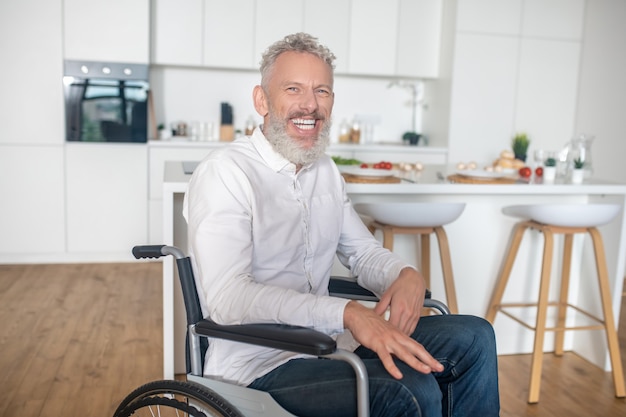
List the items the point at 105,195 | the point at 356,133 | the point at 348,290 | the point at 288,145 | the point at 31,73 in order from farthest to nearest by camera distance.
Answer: the point at 356,133 < the point at 105,195 < the point at 31,73 < the point at 348,290 < the point at 288,145

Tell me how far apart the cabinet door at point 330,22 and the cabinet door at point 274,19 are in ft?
0.22

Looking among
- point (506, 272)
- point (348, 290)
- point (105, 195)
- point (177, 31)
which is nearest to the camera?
point (348, 290)

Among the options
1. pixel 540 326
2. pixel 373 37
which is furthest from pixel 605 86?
pixel 540 326

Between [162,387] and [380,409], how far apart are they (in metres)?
0.47

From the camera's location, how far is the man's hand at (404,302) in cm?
163

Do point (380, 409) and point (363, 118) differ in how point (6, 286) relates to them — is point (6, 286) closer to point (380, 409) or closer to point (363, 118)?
point (363, 118)

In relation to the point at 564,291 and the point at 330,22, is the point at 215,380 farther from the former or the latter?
the point at 330,22

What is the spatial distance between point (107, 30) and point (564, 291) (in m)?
3.38

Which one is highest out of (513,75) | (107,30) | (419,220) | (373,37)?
(373,37)

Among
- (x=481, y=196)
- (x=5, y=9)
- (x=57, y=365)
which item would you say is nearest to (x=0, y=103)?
(x=5, y=9)

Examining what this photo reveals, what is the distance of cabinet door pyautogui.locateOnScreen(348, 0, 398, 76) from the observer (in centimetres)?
524

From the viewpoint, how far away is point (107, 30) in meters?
4.69

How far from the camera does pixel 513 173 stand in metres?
3.29

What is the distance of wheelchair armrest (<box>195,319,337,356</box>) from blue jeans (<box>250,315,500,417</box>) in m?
0.17
